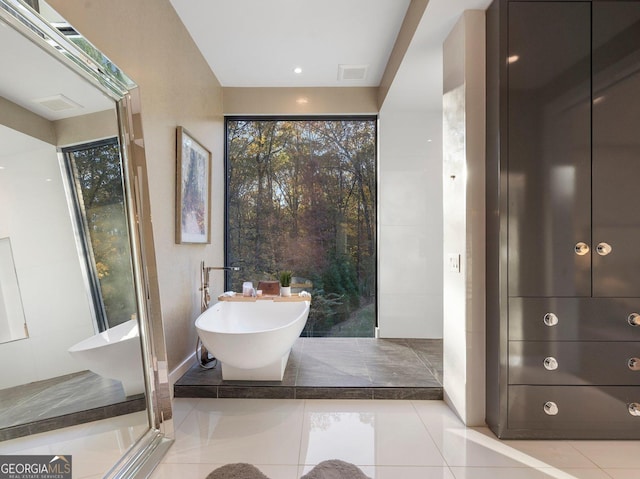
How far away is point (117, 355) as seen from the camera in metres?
1.66

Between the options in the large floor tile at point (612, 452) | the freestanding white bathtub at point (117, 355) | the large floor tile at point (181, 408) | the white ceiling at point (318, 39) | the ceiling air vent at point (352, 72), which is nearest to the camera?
the freestanding white bathtub at point (117, 355)

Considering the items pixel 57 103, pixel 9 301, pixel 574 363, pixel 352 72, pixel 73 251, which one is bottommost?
pixel 574 363

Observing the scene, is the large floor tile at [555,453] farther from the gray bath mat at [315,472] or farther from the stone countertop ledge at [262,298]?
the stone countertop ledge at [262,298]

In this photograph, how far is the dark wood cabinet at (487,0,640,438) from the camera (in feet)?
6.00

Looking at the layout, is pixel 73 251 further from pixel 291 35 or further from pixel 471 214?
pixel 291 35

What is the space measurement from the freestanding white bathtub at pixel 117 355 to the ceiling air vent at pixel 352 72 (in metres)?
2.89

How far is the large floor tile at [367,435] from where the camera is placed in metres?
1.73

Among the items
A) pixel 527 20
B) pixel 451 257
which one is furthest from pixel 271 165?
pixel 527 20

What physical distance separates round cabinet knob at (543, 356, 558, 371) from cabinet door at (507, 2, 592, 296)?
1.23 feet

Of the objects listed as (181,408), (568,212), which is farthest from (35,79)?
(568,212)

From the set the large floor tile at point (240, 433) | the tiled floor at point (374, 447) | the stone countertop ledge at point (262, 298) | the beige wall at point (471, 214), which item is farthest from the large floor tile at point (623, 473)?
the stone countertop ledge at point (262, 298)

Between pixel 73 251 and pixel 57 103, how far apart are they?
2.10 ft

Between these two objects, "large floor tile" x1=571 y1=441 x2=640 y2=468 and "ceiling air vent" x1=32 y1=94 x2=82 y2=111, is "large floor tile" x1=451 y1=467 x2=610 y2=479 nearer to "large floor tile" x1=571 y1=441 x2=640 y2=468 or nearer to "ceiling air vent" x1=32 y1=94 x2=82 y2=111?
"large floor tile" x1=571 y1=441 x2=640 y2=468

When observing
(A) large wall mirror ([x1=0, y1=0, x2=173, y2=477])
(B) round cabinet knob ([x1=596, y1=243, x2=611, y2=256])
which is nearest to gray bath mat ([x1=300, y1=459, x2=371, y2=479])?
(A) large wall mirror ([x1=0, y1=0, x2=173, y2=477])
